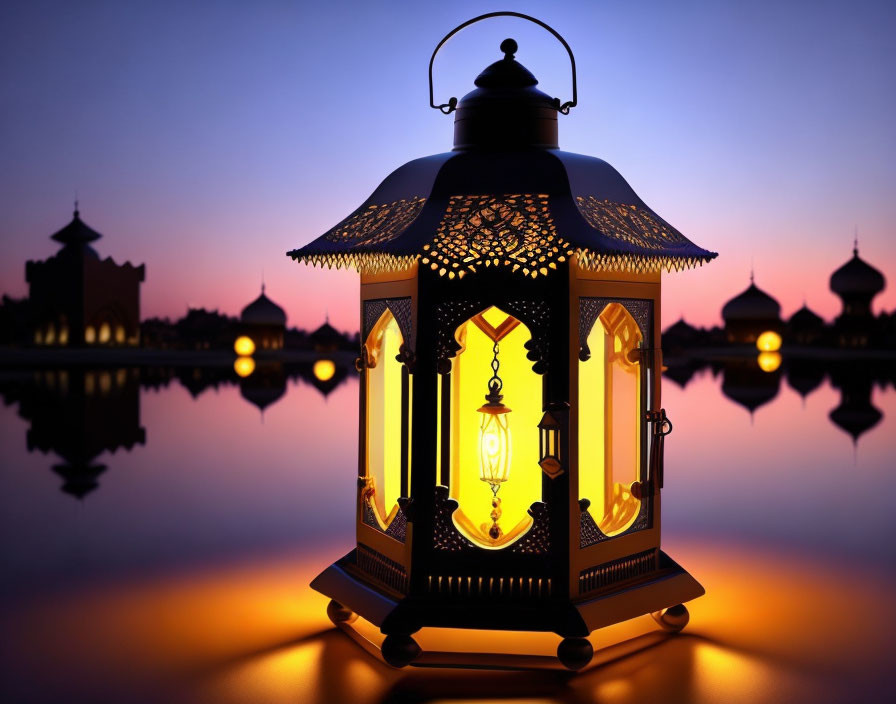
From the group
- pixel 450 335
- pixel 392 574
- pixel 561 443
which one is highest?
pixel 450 335

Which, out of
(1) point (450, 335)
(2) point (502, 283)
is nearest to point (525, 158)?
(2) point (502, 283)

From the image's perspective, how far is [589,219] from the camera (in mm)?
3375

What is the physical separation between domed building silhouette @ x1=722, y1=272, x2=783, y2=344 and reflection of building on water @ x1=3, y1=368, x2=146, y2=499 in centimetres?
2170

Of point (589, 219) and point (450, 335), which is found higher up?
point (589, 219)

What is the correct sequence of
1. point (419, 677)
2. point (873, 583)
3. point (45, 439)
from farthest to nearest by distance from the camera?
point (45, 439) → point (873, 583) → point (419, 677)

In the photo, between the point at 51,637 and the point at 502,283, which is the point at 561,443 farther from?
the point at 51,637

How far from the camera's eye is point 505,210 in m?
3.41

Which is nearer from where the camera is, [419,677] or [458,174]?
[419,677]

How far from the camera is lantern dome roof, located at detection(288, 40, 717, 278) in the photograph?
3338 millimetres

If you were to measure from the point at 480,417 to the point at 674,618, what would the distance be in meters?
1.18

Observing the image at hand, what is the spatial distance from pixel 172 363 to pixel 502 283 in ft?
78.4

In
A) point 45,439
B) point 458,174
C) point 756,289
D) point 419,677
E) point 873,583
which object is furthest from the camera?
point 756,289

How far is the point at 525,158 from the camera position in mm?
3602

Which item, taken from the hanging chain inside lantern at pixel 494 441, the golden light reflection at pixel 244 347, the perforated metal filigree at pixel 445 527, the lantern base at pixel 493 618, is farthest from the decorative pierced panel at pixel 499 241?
the golden light reflection at pixel 244 347
